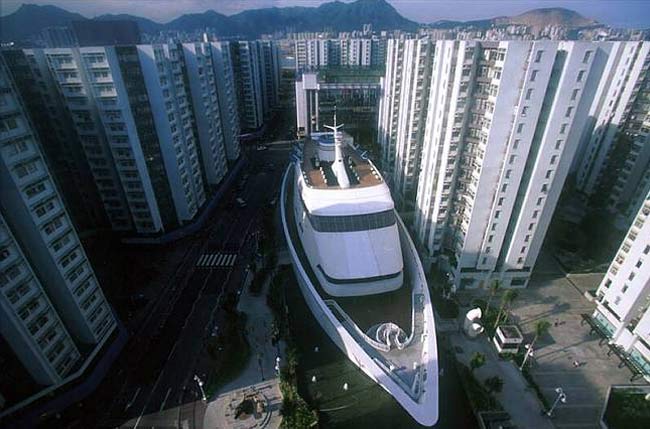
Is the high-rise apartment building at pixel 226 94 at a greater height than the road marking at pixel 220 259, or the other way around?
the high-rise apartment building at pixel 226 94

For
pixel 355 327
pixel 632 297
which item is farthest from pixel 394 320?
pixel 632 297

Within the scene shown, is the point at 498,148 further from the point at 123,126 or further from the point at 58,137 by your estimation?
the point at 58,137

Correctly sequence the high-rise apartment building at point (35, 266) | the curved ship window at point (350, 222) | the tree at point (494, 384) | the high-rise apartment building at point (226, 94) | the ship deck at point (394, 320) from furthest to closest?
the high-rise apartment building at point (226, 94)
the curved ship window at point (350, 222)
the tree at point (494, 384)
the ship deck at point (394, 320)
the high-rise apartment building at point (35, 266)

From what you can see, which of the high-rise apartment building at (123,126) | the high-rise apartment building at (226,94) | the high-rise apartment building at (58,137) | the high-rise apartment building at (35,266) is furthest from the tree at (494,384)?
the high-rise apartment building at (226,94)

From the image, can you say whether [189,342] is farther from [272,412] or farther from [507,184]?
[507,184]

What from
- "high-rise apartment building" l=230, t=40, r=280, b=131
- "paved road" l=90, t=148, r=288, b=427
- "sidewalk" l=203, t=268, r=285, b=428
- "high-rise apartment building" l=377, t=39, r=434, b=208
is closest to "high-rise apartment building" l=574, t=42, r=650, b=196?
"high-rise apartment building" l=377, t=39, r=434, b=208

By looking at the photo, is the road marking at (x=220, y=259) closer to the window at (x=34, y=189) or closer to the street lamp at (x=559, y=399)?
the window at (x=34, y=189)
